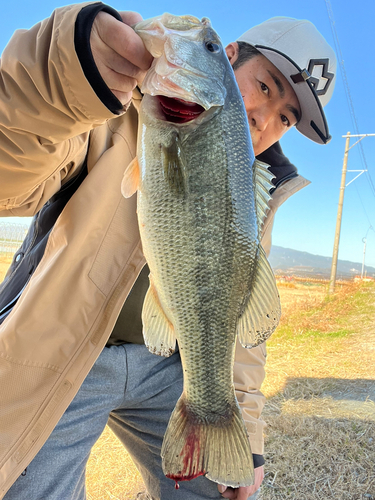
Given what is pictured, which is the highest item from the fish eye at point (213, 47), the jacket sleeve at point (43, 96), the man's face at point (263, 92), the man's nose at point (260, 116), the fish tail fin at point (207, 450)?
the man's face at point (263, 92)

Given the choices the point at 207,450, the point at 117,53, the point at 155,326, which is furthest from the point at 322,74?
the point at 207,450

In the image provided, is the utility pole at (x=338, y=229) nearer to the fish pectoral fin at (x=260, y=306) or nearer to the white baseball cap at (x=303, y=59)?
the white baseball cap at (x=303, y=59)

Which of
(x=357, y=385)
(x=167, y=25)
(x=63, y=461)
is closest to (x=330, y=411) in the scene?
(x=357, y=385)

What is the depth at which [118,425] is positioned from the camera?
2639 mm

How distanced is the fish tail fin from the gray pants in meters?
0.82

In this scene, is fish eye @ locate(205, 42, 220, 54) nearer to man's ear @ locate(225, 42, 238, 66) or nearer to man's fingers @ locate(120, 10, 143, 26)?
man's fingers @ locate(120, 10, 143, 26)

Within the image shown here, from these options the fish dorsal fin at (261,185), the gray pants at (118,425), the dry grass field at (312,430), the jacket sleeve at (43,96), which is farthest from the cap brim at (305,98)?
the dry grass field at (312,430)

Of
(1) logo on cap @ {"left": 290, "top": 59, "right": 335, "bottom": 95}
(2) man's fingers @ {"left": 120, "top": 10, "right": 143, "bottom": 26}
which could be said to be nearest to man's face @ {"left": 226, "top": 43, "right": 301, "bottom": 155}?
(1) logo on cap @ {"left": 290, "top": 59, "right": 335, "bottom": 95}

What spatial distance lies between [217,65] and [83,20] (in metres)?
0.48

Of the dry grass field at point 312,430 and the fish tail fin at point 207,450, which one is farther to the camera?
the dry grass field at point 312,430

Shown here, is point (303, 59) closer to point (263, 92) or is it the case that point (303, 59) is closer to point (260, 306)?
point (263, 92)

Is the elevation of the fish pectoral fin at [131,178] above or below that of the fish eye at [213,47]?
below

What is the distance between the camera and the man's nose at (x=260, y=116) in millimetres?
2547

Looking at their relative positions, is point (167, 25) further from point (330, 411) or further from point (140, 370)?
point (330, 411)
